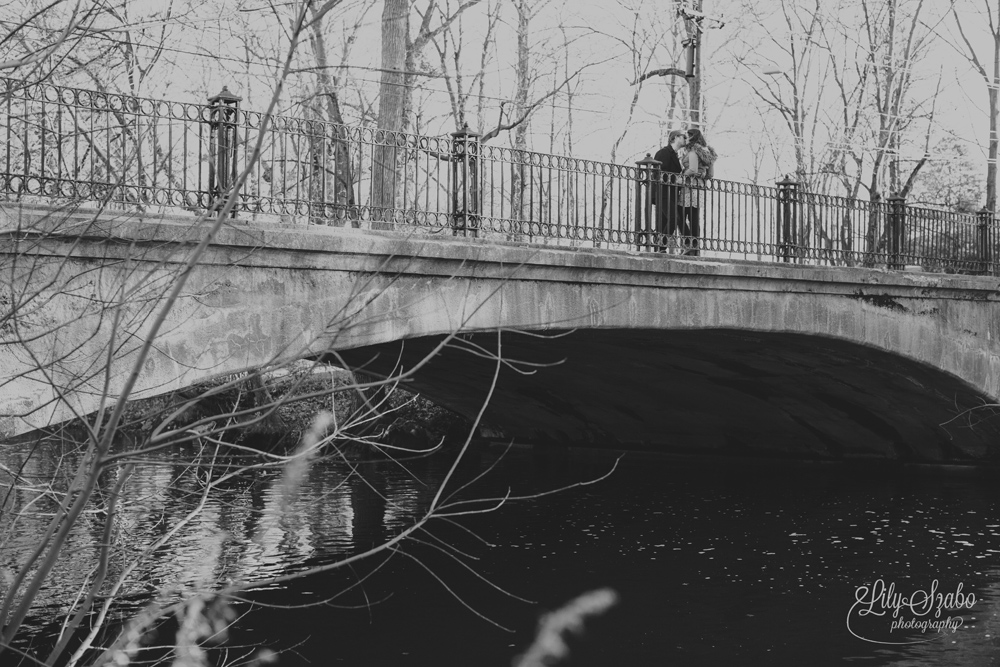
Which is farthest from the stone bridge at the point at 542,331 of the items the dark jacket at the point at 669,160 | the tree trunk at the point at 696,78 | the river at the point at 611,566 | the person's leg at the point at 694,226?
the tree trunk at the point at 696,78

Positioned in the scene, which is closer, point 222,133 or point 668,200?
point 222,133

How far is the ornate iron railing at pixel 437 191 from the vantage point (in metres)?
6.36

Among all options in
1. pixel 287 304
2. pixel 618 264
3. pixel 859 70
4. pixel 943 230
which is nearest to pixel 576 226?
pixel 618 264

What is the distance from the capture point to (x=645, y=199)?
10.1 metres

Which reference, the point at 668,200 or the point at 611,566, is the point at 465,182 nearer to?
the point at 668,200

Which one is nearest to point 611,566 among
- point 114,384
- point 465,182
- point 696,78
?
point 465,182

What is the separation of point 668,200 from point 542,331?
71.4 inches

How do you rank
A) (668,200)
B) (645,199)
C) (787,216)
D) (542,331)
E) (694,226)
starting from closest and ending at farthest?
1. (542,331)
2. (645,199)
3. (668,200)
4. (694,226)
5. (787,216)

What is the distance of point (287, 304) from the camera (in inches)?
271

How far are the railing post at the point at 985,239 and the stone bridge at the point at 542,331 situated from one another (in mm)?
1056

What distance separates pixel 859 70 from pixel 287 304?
62.8 ft

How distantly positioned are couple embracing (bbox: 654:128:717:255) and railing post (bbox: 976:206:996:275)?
4.86 metres

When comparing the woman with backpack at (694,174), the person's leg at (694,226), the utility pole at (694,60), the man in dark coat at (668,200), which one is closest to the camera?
the man in dark coat at (668,200)

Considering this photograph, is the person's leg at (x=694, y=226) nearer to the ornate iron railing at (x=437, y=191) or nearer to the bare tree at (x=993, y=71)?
the ornate iron railing at (x=437, y=191)
